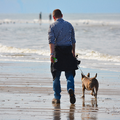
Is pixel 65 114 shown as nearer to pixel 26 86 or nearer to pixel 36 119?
pixel 36 119

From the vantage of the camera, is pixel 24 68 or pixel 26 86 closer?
pixel 26 86

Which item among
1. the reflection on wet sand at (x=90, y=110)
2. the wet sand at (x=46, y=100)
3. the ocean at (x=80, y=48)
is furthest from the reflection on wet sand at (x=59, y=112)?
the ocean at (x=80, y=48)

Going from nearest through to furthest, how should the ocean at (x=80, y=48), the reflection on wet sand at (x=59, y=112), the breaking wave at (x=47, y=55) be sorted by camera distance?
the reflection on wet sand at (x=59, y=112) < the ocean at (x=80, y=48) < the breaking wave at (x=47, y=55)

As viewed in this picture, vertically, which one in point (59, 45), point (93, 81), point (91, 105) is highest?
point (59, 45)

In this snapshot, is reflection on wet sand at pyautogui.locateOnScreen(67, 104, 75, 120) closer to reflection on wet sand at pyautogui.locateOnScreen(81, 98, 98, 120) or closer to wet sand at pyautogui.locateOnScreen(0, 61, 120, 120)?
wet sand at pyautogui.locateOnScreen(0, 61, 120, 120)

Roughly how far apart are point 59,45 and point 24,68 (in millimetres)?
4657

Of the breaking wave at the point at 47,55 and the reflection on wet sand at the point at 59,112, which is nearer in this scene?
the reflection on wet sand at the point at 59,112

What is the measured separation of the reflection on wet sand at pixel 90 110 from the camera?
14.6 ft

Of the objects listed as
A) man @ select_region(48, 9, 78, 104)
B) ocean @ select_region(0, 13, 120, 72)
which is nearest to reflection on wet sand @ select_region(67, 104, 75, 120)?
man @ select_region(48, 9, 78, 104)

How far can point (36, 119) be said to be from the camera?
14.1 feet

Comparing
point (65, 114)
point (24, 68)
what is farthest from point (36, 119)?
point (24, 68)

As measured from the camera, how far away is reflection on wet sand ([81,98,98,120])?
4.46 metres

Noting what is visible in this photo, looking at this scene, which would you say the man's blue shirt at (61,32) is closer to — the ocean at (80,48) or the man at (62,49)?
the man at (62,49)

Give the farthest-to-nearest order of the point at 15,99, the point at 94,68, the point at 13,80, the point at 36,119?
the point at 94,68
the point at 13,80
the point at 15,99
the point at 36,119
